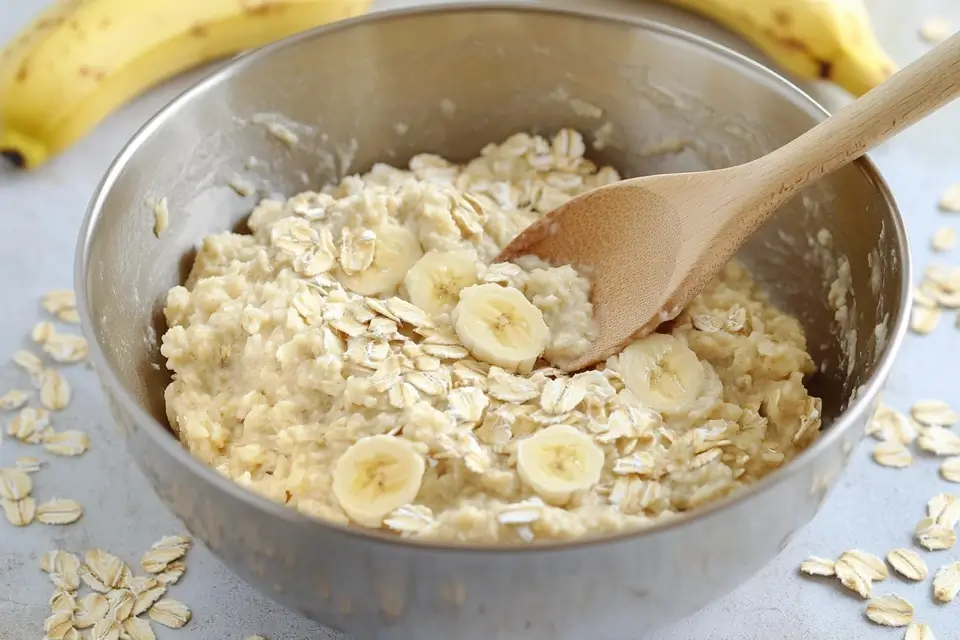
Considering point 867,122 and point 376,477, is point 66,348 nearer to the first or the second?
point 376,477

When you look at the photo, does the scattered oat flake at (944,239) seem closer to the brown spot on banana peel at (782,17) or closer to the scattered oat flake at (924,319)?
the scattered oat flake at (924,319)

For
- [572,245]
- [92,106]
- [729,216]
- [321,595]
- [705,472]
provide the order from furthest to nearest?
1. [92,106]
2. [572,245]
3. [729,216]
4. [705,472]
5. [321,595]

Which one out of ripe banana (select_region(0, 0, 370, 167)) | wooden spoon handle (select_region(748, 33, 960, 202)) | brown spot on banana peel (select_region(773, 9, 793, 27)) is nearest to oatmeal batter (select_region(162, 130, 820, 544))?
wooden spoon handle (select_region(748, 33, 960, 202))

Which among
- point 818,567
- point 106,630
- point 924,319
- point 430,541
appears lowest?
point 106,630

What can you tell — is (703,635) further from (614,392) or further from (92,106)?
(92,106)

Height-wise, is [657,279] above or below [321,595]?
above

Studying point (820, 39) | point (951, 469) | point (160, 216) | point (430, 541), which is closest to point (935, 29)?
point (820, 39)

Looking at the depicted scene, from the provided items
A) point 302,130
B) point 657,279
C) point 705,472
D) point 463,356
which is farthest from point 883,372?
point 302,130

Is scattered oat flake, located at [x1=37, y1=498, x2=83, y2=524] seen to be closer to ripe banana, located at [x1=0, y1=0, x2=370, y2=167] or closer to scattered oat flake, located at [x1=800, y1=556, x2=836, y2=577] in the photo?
ripe banana, located at [x1=0, y1=0, x2=370, y2=167]
